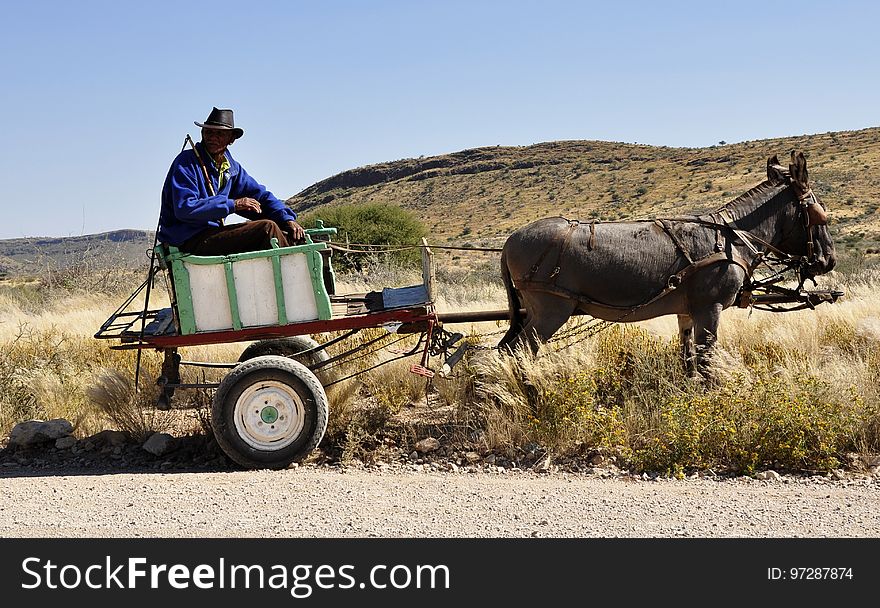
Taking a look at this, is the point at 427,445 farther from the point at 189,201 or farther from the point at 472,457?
the point at 189,201

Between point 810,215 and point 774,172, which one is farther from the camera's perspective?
point 774,172

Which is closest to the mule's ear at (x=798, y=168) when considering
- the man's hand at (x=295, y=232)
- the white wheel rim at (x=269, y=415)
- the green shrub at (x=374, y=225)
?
the man's hand at (x=295, y=232)

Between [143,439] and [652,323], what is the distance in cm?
586

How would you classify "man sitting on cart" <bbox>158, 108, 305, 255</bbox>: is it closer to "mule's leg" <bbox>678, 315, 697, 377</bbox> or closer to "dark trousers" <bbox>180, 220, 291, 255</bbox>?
"dark trousers" <bbox>180, 220, 291, 255</bbox>

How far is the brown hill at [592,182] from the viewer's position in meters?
45.0

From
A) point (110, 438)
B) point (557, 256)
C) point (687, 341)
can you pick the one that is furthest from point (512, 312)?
point (110, 438)

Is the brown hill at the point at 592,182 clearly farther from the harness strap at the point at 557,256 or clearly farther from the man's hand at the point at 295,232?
the man's hand at the point at 295,232

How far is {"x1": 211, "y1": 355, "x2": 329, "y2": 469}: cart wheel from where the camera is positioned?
6605 millimetres

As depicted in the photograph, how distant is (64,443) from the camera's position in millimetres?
7723

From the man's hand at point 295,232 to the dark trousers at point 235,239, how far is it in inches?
5.6

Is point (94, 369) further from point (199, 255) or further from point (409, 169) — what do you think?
point (409, 169)

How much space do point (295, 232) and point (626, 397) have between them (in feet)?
10.2

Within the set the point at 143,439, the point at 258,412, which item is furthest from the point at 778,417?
the point at 143,439

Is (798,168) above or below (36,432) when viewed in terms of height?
above
